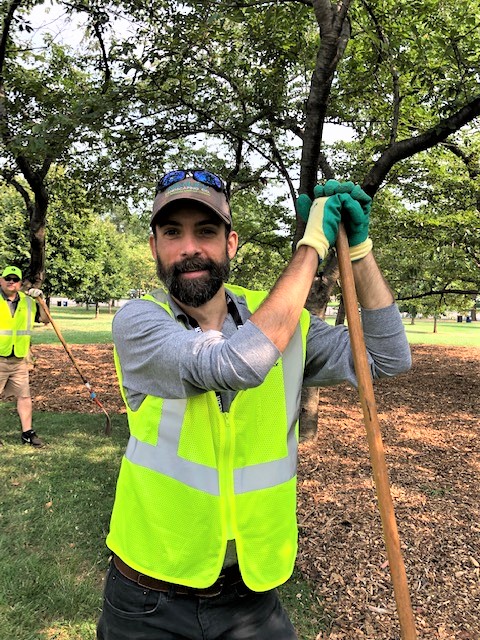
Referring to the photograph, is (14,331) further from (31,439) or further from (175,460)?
(175,460)

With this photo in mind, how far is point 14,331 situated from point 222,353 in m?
6.34

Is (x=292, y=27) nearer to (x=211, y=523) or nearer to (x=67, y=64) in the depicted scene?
(x=67, y=64)

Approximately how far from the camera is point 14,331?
6969 millimetres

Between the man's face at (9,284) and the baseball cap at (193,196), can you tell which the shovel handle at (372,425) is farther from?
the man's face at (9,284)

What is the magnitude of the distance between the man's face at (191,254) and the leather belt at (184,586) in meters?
0.94

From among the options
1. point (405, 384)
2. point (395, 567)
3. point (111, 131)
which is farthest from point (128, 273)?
point (395, 567)

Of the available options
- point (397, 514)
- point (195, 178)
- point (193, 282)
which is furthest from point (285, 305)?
point (397, 514)

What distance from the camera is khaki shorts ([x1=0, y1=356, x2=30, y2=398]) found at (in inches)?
275

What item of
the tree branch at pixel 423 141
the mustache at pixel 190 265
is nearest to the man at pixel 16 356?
the tree branch at pixel 423 141

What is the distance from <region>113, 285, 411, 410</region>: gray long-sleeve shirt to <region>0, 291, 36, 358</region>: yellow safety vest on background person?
5818 mm

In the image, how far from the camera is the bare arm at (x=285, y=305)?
1479mm

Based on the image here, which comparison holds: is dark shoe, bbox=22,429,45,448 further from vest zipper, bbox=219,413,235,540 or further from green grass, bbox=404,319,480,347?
green grass, bbox=404,319,480,347

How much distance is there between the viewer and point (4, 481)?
5.54m

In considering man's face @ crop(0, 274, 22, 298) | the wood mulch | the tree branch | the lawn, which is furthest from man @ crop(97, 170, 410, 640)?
man's face @ crop(0, 274, 22, 298)
